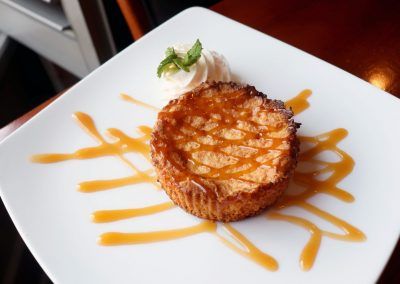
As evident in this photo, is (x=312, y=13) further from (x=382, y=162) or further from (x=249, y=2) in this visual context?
(x=382, y=162)

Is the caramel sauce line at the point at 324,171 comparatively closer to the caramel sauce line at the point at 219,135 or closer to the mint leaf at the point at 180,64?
the caramel sauce line at the point at 219,135

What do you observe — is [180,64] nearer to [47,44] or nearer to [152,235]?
[152,235]

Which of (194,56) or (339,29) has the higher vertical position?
(194,56)

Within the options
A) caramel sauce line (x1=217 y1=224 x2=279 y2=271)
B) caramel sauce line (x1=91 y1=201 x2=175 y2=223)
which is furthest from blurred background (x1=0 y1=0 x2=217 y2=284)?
caramel sauce line (x1=217 y1=224 x2=279 y2=271)

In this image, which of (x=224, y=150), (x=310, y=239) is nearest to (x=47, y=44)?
(x=224, y=150)

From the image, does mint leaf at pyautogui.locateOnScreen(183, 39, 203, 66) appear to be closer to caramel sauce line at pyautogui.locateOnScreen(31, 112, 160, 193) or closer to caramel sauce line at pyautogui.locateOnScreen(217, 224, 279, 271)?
caramel sauce line at pyautogui.locateOnScreen(31, 112, 160, 193)

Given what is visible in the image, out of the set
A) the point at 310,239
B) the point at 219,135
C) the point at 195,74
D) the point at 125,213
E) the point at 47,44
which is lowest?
the point at 310,239

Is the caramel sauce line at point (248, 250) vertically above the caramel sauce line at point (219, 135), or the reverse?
the caramel sauce line at point (219, 135)

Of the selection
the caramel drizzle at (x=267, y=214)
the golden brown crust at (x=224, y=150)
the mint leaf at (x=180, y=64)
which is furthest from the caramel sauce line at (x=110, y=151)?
the mint leaf at (x=180, y=64)
